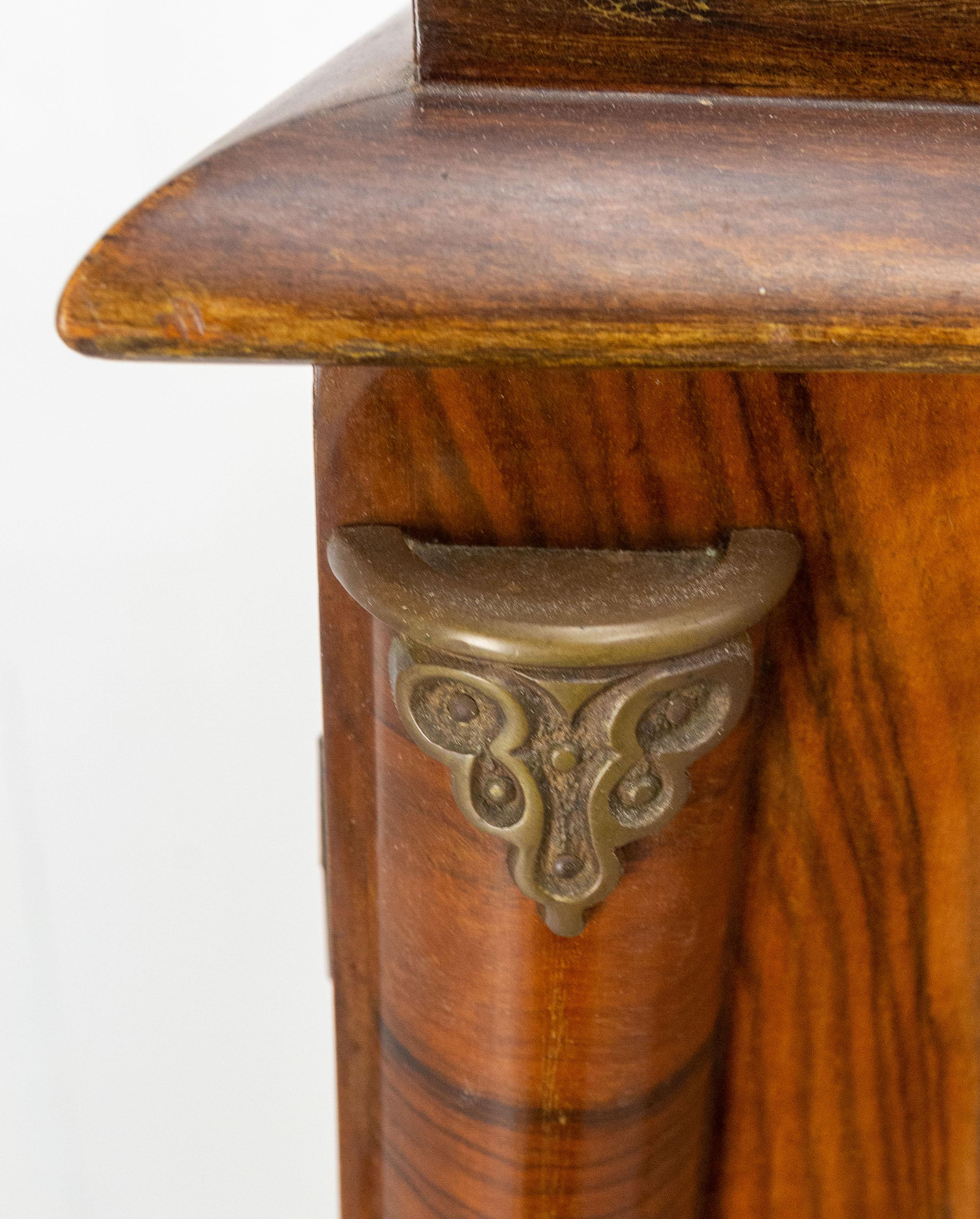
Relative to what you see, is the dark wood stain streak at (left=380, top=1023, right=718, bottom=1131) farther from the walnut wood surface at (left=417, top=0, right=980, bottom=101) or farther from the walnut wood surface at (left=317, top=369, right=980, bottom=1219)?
the walnut wood surface at (left=417, top=0, right=980, bottom=101)

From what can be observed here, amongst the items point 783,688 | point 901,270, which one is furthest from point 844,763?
point 901,270

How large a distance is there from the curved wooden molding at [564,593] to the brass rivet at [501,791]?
0.04 meters

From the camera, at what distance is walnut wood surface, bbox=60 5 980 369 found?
0.26 meters

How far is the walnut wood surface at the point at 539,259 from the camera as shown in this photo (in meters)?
0.26

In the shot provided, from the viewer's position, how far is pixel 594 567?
348 millimetres

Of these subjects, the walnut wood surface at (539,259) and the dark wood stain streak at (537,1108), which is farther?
the dark wood stain streak at (537,1108)

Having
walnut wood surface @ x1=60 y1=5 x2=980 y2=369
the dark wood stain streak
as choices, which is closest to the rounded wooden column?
the dark wood stain streak

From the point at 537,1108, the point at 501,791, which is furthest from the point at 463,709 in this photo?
the point at 537,1108

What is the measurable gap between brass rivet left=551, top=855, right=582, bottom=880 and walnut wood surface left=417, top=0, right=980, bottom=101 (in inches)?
7.7

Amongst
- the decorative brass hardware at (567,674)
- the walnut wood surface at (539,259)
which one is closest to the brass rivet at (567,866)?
Result: the decorative brass hardware at (567,674)

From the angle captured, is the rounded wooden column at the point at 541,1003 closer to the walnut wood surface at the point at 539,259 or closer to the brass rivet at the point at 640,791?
the brass rivet at the point at 640,791

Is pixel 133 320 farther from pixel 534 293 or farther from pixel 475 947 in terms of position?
pixel 475 947

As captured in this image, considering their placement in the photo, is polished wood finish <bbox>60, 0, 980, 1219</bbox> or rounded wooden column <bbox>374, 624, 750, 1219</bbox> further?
rounded wooden column <bbox>374, 624, 750, 1219</bbox>

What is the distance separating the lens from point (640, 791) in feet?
1.12
